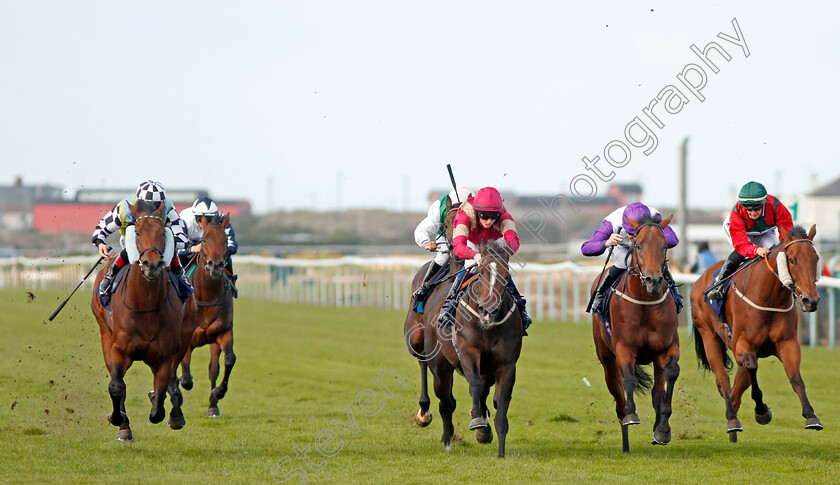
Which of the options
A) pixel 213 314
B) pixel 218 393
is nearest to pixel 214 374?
pixel 218 393

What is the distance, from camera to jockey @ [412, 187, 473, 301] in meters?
7.86

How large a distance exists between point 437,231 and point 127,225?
7.75ft

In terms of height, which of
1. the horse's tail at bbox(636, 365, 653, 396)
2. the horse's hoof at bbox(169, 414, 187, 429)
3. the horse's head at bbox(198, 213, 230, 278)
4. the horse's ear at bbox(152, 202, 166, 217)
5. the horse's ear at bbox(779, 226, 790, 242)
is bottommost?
the horse's hoof at bbox(169, 414, 187, 429)

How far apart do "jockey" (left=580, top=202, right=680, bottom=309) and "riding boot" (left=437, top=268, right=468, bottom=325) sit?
3.17ft

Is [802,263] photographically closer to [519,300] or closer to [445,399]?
[519,300]

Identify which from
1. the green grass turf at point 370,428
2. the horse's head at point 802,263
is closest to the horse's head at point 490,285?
the green grass turf at point 370,428

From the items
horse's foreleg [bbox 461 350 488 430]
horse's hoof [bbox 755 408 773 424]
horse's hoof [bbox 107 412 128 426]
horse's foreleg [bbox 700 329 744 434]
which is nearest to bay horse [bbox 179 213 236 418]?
horse's hoof [bbox 107 412 128 426]

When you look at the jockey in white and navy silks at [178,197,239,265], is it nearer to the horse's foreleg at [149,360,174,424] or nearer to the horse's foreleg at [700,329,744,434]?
the horse's foreleg at [149,360,174,424]

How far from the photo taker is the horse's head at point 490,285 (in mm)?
6676

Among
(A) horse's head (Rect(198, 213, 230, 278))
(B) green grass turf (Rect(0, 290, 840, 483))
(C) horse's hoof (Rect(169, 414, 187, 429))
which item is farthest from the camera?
(A) horse's head (Rect(198, 213, 230, 278))

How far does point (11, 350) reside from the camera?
13.3 meters

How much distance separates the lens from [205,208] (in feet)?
31.0

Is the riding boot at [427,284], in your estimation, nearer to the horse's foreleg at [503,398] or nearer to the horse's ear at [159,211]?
the horse's foreleg at [503,398]

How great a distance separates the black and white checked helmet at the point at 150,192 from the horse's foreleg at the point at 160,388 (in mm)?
1196
